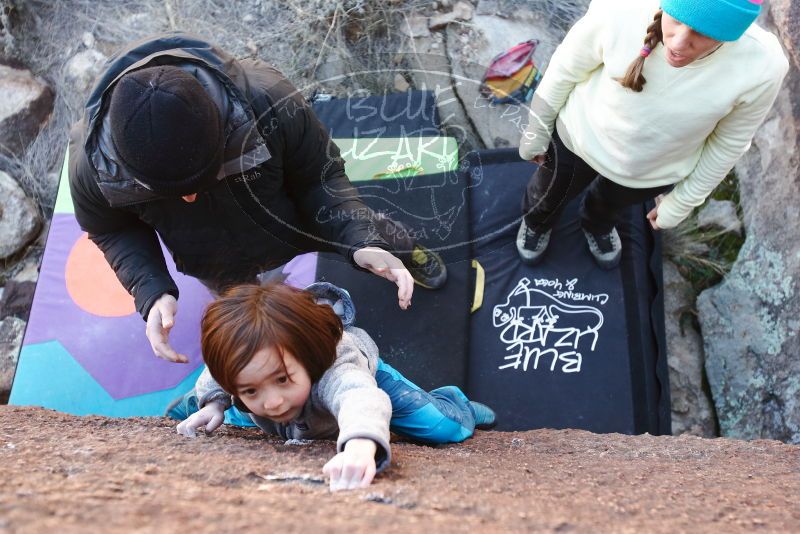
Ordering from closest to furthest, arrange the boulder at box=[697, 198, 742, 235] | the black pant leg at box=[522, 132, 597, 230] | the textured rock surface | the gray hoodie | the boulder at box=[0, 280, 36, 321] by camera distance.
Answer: the gray hoodie, the black pant leg at box=[522, 132, 597, 230], the textured rock surface, the boulder at box=[697, 198, 742, 235], the boulder at box=[0, 280, 36, 321]

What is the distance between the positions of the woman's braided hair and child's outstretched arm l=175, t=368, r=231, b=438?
1.26 metres

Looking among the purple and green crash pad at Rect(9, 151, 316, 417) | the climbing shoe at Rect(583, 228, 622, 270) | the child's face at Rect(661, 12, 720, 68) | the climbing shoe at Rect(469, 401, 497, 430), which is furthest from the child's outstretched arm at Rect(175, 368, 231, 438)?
the climbing shoe at Rect(583, 228, 622, 270)

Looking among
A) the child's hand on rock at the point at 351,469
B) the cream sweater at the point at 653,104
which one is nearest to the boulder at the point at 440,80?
the cream sweater at the point at 653,104

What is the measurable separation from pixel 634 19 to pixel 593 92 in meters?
0.25

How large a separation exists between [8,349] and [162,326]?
1.48m

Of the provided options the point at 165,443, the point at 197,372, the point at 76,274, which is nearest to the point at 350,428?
the point at 165,443

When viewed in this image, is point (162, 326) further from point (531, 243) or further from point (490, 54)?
point (490, 54)

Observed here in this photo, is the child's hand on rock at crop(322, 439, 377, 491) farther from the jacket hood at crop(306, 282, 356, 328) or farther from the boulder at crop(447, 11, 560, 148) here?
the boulder at crop(447, 11, 560, 148)

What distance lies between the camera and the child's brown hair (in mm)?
1299

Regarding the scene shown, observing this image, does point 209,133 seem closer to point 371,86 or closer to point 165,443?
point 165,443

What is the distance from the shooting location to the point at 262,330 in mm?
1297

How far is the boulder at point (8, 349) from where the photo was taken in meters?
2.75

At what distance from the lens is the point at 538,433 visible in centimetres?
195

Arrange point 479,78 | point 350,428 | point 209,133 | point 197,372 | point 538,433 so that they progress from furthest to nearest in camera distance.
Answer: point 479,78 → point 197,372 → point 538,433 → point 209,133 → point 350,428
